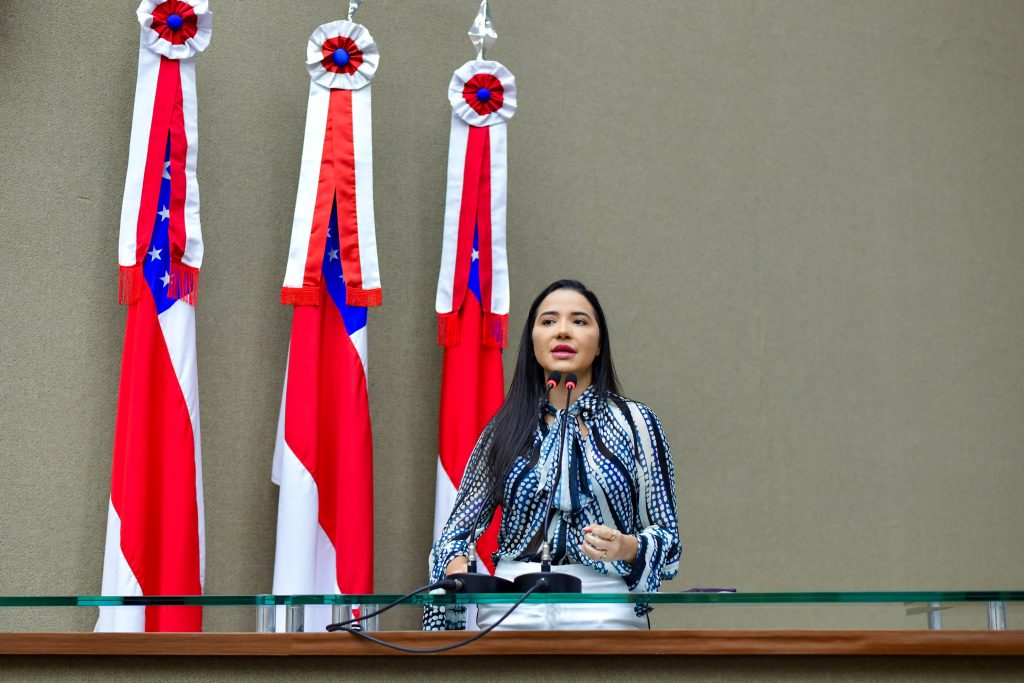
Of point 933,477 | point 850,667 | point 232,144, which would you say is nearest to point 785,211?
point 933,477

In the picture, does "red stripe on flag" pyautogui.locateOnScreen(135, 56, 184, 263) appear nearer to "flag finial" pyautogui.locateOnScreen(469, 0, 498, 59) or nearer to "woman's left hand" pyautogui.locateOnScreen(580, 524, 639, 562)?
"flag finial" pyautogui.locateOnScreen(469, 0, 498, 59)

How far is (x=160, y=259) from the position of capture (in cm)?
336

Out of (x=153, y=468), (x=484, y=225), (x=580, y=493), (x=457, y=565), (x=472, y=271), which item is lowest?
(x=457, y=565)

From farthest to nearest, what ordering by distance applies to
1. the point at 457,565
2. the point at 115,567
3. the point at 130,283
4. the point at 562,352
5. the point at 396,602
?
the point at 130,283, the point at 115,567, the point at 562,352, the point at 457,565, the point at 396,602

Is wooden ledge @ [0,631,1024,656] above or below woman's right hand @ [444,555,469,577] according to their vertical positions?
below

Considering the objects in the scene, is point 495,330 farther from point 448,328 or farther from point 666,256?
point 666,256

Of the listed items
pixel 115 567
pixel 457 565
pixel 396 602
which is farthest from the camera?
pixel 115 567

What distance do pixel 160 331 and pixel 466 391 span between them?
3.02ft

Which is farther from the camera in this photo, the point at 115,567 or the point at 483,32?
the point at 483,32

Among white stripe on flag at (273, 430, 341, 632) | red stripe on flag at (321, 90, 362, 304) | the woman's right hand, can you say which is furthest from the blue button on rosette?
the woman's right hand

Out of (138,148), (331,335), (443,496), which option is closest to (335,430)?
(331,335)

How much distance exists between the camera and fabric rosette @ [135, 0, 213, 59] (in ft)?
11.0

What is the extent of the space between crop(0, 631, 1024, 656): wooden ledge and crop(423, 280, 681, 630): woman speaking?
1.98 feet

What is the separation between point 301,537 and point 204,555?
284 millimetres
